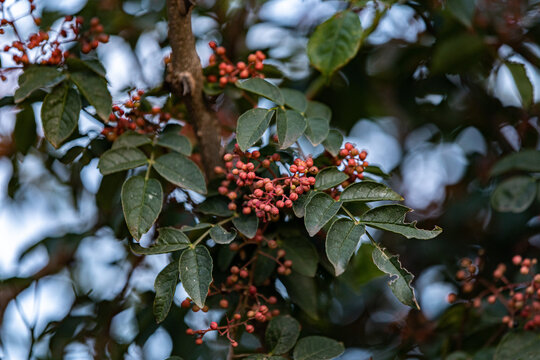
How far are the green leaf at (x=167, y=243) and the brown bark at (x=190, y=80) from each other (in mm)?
Answer: 266

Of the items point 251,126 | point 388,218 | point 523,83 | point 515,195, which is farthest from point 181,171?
point 523,83

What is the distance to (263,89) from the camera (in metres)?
1.10

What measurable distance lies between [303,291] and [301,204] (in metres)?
0.29

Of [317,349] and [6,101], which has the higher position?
[6,101]

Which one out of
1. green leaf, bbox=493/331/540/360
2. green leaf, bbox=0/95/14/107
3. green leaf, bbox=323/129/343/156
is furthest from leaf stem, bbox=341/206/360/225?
green leaf, bbox=0/95/14/107

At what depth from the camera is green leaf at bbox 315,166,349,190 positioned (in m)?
0.99

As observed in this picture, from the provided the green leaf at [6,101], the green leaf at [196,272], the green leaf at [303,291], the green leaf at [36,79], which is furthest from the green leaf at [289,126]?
the green leaf at [6,101]

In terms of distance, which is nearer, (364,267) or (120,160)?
(120,160)

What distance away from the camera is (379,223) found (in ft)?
3.15

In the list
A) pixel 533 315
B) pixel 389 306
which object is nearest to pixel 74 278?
pixel 389 306

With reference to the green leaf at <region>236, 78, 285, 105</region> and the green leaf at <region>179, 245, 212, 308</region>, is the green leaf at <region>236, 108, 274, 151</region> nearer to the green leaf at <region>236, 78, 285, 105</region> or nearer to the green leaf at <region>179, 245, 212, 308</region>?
the green leaf at <region>236, 78, 285, 105</region>

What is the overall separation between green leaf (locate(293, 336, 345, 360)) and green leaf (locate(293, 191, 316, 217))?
10.1 inches

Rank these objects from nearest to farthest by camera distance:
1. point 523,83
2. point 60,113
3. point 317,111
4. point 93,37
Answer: point 60,113 → point 317,111 → point 93,37 → point 523,83

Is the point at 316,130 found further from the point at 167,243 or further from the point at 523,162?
the point at 523,162
